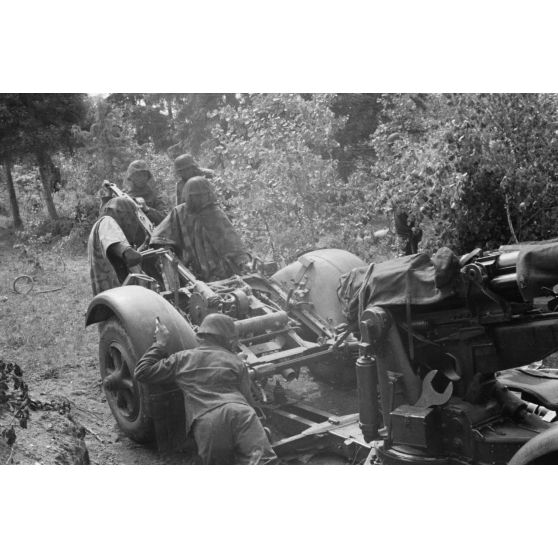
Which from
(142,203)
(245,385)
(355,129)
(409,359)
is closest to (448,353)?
(409,359)

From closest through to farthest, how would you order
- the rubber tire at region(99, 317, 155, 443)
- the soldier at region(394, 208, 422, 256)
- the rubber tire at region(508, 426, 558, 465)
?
1. the rubber tire at region(508, 426, 558, 465)
2. the rubber tire at region(99, 317, 155, 443)
3. the soldier at region(394, 208, 422, 256)

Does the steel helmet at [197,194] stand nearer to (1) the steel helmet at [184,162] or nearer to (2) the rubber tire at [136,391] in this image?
(1) the steel helmet at [184,162]

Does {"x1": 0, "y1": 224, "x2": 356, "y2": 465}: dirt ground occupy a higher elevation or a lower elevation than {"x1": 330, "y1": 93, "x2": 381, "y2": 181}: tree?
lower

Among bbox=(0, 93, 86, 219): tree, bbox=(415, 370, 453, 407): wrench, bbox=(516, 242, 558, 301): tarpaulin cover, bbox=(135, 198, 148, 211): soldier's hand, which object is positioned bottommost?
bbox=(415, 370, 453, 407): wrench

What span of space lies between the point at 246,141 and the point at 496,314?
9.78 feet

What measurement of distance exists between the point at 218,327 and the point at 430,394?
1445mm

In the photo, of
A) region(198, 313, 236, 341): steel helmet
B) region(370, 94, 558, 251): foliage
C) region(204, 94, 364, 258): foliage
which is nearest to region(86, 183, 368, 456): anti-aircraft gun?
region(198, 313, 236, 341): steel helmet

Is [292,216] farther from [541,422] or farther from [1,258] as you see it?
[541,422]

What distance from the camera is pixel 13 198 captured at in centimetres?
532

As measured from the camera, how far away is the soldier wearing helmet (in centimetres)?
441

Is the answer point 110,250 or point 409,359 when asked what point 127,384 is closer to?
point 110,250

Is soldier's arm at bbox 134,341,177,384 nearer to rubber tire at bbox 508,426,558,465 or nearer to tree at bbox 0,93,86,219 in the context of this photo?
tree at bbox 0,93,86,219

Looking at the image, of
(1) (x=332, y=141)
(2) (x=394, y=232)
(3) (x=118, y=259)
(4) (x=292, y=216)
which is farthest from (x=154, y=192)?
(2) (x=394, y=232)

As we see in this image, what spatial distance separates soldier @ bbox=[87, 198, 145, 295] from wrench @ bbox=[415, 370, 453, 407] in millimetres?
2654
